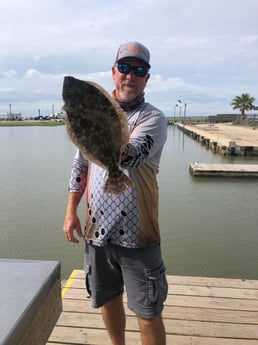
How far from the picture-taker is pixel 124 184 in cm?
162

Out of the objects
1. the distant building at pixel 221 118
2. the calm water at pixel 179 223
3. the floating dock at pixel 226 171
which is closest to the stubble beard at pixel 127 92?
the calm water at pixel 179 223

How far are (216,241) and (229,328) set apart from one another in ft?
14.6

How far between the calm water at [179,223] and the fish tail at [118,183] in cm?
425

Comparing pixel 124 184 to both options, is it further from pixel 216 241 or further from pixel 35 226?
pixel 35 226

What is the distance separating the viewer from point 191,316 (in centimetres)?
282

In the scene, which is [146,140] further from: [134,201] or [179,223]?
[179,223]

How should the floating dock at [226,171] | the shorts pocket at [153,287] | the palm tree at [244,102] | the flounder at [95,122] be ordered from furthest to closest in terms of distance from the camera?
the palm tree at [244,102] < the floating dock at [226,171] < the shorts pocket at [153,287] < the flounder at [95,122]

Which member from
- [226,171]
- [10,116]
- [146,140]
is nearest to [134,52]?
[146,140]

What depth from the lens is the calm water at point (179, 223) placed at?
5996 millimetres

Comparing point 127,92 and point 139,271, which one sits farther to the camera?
point 139,271

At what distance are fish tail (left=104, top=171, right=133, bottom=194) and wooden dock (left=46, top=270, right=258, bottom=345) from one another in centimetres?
151

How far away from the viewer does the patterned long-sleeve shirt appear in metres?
1.69

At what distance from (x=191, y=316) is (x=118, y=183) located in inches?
71.4

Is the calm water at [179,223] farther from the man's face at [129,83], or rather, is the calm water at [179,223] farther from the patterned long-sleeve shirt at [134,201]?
the man's face at [129,83]
